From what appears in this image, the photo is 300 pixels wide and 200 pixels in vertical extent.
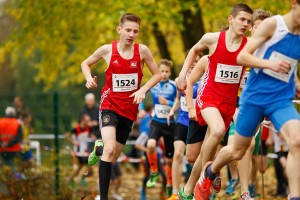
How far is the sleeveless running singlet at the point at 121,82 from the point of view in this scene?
10.4 metres

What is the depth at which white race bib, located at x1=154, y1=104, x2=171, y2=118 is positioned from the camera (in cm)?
1370

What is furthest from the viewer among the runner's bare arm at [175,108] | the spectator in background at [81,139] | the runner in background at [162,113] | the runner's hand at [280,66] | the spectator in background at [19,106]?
the spectator in background at [81,139]

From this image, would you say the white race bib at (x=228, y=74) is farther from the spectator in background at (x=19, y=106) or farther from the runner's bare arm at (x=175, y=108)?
the spectator in background at (x=19, y=106)

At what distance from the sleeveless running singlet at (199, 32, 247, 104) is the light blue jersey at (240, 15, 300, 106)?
155 centimetres

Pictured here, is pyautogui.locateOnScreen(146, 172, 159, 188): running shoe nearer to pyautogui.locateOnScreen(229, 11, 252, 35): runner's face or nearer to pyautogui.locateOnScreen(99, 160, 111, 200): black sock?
pyautogui.locateOnScreen(99, 160, 111, 200): black sock

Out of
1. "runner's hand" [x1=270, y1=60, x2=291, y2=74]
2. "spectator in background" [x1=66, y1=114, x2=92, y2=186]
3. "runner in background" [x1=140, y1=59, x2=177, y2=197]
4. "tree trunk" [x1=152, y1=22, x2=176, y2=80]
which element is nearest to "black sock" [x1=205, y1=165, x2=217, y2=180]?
"runner's hand" [x1=270, y1=60, x2=291, y2=74]

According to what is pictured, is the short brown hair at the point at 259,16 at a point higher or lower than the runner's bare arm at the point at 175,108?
higher

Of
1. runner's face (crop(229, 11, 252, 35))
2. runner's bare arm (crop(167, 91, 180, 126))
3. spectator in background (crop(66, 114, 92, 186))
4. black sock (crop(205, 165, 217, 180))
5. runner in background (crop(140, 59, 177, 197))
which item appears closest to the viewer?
black sock (crop(205, 165, 217, 180))

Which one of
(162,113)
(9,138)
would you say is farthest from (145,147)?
(162,113)

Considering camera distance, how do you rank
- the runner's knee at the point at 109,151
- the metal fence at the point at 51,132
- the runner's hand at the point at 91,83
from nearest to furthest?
the runner's hand at the point at 91,83 → the runner's knee at the point at 109,151 → the metal fence at the point at 51,132

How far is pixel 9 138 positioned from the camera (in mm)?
17547

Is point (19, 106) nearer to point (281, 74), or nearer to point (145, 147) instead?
point (145, 147)

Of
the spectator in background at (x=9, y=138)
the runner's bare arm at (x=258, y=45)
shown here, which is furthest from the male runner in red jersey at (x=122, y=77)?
the spectator in background at (x=9, y=138)

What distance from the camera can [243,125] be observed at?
8.13 m
